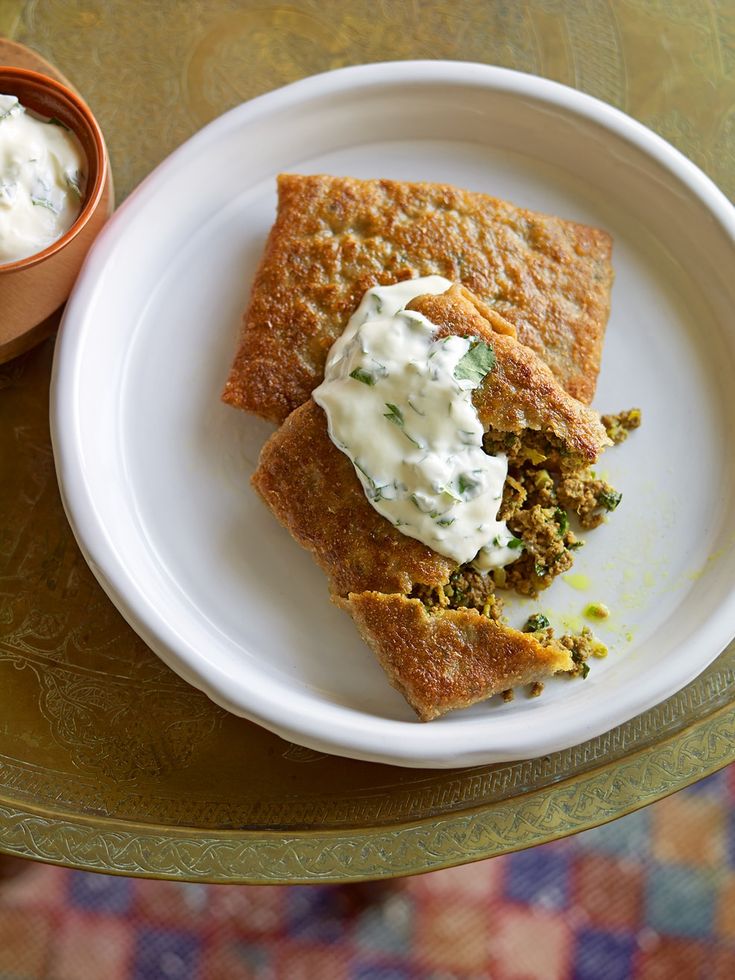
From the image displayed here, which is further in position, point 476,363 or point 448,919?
point 448,919

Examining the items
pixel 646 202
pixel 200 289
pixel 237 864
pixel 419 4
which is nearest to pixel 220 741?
pixel 237 864

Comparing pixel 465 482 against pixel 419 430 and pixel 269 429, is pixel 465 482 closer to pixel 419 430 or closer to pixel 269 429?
pixel 419 430

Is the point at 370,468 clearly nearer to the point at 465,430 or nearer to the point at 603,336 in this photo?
the point at 465,430

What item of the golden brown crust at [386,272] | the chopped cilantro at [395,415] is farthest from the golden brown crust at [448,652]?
the golden brown crust at [386,272]

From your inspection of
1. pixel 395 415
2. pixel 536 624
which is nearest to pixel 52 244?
pixel 395 415

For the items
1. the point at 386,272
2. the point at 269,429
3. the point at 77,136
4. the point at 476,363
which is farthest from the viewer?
the point at 269,429

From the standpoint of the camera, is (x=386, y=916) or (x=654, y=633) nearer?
(x=654, y=633)
